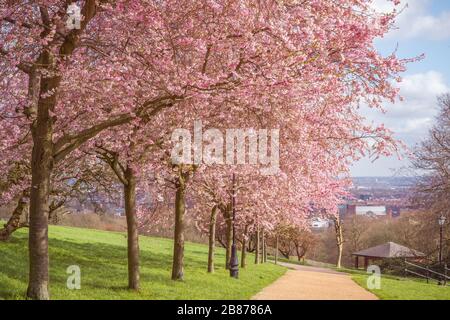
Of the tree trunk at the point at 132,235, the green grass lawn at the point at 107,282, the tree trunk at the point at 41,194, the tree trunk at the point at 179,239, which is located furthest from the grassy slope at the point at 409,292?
the tree trunk at the point at 41,194

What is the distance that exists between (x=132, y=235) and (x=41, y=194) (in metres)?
4.25

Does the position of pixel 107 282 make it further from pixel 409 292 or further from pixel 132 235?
pixel 409 292

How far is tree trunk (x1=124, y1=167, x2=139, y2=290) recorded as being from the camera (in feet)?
49.6

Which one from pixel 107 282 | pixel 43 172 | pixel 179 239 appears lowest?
pixel 107 282

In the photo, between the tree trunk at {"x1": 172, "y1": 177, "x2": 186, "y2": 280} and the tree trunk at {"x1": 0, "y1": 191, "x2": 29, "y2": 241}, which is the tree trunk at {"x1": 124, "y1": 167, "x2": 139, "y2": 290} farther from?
the tree trunk at {"x1": 0, "y1": 191, "x2": 29, "y2": 241}

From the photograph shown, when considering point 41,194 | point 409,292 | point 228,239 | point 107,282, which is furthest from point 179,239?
point 409,292

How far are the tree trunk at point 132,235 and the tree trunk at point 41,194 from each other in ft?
12.1

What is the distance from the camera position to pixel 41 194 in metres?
11.8

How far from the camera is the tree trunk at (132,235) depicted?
15109 millimetres

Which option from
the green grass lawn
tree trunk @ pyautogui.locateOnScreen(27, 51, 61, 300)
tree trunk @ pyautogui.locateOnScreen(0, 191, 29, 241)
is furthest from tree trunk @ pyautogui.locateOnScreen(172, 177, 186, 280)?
tree trunk @ pyautogui.locateOnScreen(27, 51, 61, 300)

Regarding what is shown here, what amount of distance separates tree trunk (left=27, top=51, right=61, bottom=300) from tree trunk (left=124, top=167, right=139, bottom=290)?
3675mm
